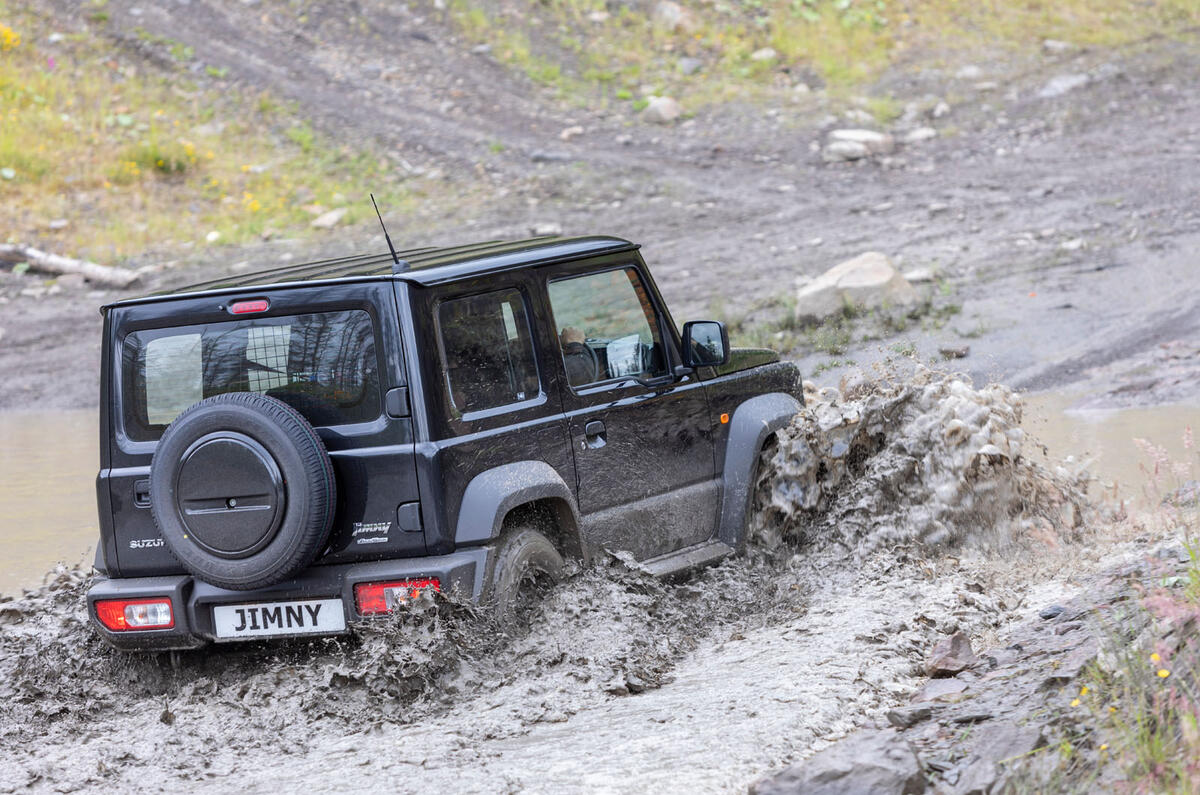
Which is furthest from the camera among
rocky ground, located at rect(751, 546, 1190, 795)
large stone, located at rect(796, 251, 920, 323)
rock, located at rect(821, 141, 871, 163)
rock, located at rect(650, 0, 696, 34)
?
rock, located at rect(650, 0, 696, 34)

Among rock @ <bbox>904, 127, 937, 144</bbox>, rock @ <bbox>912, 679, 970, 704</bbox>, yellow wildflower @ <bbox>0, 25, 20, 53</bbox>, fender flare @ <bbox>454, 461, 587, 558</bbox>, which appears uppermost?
yellow wildflower @ <bbox>0, 25, 20, 53</bbox>

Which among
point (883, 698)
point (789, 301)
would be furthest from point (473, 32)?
point (883, 698)

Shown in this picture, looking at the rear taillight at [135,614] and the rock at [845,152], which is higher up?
the rock at [845,152]

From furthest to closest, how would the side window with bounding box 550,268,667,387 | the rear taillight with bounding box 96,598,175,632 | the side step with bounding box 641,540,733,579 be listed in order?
the side step with bounding box 641,540,733,579, the side window with bounding box 550,268,667,387, the rear taillight with bounding box 96,598,175,632

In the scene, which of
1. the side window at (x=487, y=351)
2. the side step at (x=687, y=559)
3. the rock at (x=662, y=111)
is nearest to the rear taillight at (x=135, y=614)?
the side window at (x=487, y=351)

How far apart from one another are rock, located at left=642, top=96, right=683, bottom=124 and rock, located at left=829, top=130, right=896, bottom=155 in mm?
2761

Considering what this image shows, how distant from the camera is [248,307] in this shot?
185 inches

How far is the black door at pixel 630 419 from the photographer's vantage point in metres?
5.27

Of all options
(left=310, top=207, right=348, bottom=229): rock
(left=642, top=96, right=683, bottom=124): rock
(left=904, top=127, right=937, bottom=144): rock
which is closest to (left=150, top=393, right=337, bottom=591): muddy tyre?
(left=310, top=207, right=348, bottom=229): rock

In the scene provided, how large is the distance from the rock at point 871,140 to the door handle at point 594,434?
13691mm

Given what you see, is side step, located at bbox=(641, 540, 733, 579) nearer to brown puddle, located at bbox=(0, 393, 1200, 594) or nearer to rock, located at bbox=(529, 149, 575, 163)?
brown puddle, located at bbox=(0, 393, 1200, 594)

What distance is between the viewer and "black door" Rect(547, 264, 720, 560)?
5270 mm

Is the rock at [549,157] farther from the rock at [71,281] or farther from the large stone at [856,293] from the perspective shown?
the large stone at [856,293]

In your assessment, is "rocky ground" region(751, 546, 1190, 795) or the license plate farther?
the license plate
